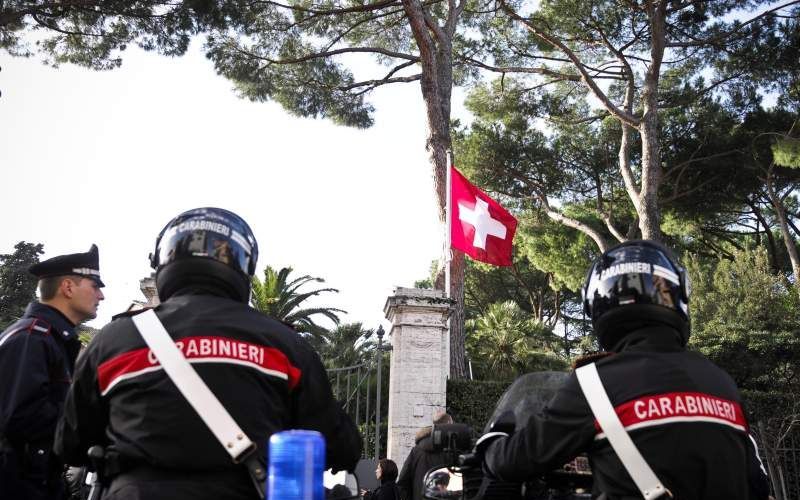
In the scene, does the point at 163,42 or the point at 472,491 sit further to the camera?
the point at 163,42

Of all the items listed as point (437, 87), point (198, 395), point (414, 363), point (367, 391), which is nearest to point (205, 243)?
point (198, 395)

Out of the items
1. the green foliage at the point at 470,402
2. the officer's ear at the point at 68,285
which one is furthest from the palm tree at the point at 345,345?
the officer's ear at the point at 68,285

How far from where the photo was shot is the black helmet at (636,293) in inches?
94.6

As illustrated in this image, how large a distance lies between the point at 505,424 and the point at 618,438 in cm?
46

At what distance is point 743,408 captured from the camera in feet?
7.69

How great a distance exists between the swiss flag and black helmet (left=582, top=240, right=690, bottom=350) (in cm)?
856

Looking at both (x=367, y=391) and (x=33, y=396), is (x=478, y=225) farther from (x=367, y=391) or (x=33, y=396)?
(x=33, y=396)

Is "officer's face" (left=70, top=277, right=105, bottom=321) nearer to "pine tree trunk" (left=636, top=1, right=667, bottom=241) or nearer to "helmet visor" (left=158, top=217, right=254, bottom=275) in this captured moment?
"helmet visor" (left=158, top=217, right=254, bottom=275)

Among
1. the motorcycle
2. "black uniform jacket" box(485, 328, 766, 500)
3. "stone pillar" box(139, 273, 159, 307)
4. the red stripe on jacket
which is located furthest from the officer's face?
"stone pillar" box(139, 273, 159, 307)

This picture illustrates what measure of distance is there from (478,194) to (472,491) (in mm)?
9035

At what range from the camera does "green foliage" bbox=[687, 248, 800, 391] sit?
1984 centimetres

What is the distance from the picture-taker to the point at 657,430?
2102 mm

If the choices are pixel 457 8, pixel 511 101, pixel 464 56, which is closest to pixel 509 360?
pixel 511 101

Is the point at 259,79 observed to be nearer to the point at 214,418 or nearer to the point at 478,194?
the point at 478,194
